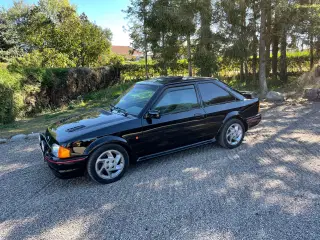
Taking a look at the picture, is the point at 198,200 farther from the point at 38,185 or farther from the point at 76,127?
the point at 38,185

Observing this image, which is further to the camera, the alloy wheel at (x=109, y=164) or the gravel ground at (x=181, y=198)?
the alloy wheel at (x=109, y=164)

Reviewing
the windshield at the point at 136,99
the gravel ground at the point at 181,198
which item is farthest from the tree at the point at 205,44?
the windshield at the point at 136,99

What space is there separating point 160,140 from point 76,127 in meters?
1.33

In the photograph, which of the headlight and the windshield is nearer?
the headlight

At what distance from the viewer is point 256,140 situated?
5.40 m

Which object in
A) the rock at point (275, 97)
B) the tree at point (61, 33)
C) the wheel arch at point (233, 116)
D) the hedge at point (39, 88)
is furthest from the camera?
the tree at point (61, 33)

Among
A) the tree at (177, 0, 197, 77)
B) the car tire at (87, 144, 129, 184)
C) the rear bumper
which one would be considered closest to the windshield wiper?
the car tire at (87, 144, 129, 184)

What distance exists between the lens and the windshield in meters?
4.15

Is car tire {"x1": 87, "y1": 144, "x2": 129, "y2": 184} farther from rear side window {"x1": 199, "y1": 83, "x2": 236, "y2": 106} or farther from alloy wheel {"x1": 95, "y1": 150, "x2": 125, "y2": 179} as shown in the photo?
rear side window {"x1": 199, "y1": 83, "x2": 236, "y2": 106}

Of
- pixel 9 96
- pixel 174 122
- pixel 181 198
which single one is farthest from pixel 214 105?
pixel 9 96

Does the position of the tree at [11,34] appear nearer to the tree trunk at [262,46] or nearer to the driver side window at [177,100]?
the tree trunk at [262,46]

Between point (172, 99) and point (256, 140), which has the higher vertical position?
point (172, 99)

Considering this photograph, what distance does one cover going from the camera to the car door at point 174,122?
4.01m

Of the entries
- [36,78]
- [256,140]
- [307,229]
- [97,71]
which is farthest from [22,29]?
[307,229]
